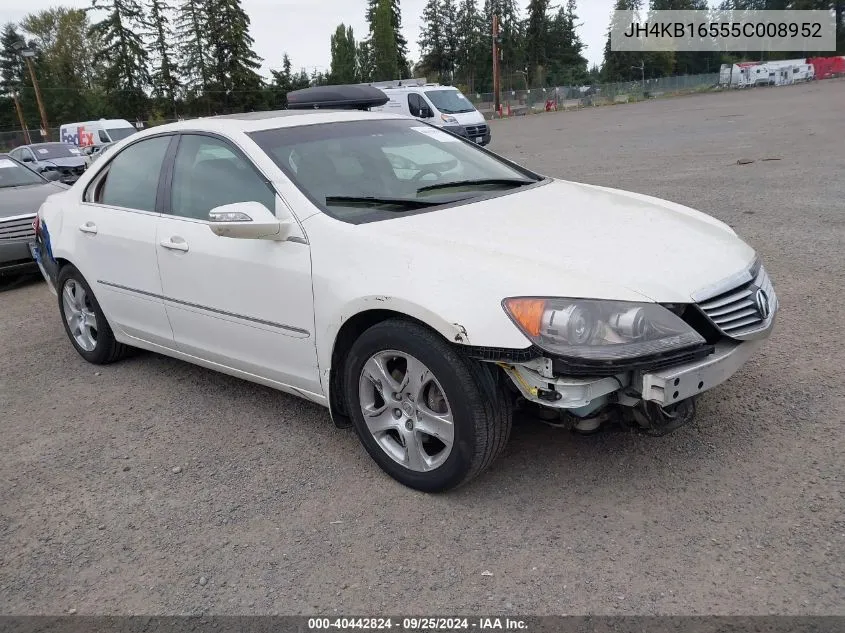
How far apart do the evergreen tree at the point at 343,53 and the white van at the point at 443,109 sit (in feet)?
203

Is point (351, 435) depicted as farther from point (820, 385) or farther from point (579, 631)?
point (820, 385)

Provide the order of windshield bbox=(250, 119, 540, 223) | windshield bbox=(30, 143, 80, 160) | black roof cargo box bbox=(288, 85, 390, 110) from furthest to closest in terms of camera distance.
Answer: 1. windshield bbox=(30, 143, 80, 160)
2. black roof cargo box bbox=(288, 85, 390, 110)
3. windshield bbox=(250, 119, 540, 223)

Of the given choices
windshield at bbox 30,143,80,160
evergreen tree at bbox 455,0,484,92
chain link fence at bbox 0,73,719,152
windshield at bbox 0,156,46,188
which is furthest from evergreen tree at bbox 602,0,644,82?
windshield at bbox 0,156,46,188

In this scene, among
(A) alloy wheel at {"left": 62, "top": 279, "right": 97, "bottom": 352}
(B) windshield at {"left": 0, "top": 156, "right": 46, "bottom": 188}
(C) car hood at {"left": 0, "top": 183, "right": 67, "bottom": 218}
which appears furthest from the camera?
(B) windshield at {"left": 0, "top": 156, "right": 46, "bottom": 188}

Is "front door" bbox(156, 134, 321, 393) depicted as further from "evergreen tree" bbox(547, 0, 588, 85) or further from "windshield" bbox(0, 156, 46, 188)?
"evergreen tree" bbox(547, 0, 588, 85)

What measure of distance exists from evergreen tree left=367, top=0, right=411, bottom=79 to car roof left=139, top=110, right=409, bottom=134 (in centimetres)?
8581

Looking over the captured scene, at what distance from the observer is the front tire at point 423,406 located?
284 centimetres

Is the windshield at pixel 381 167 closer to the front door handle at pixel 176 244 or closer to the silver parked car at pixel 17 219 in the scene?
the front door handle at pixel 176 244

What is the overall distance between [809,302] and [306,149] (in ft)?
12.0

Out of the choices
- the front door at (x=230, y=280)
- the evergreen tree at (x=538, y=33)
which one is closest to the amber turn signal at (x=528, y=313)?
the front door at (x=230, y=280)

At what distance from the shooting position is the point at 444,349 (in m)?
2.86

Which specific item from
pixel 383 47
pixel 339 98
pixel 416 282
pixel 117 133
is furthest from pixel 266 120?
pixel 383 47

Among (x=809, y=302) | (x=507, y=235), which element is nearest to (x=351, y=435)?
(x=507, y=235)

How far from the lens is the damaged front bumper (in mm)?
2639
